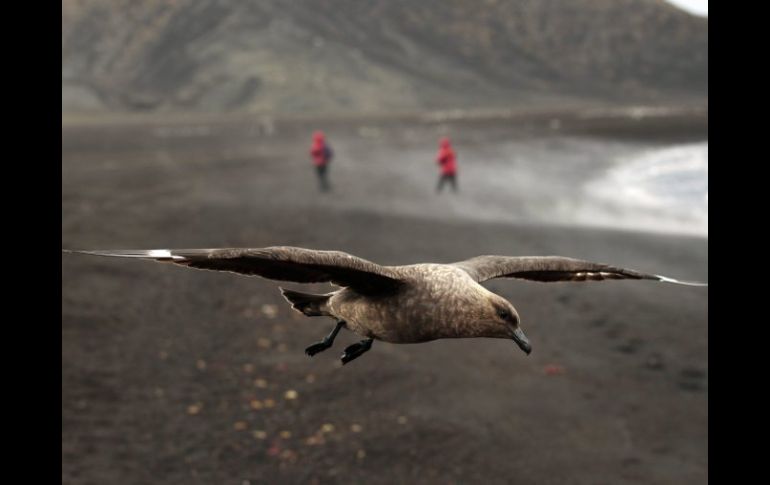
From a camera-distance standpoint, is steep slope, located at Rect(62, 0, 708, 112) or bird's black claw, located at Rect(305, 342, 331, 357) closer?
bird's black claw, located at Rect(305, 342, 331, 357)

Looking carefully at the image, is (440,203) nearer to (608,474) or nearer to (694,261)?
(694,261)

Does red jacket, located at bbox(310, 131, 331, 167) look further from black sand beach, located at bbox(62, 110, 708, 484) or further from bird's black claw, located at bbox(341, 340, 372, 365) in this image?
bird's black claw, located at bbox(341, 340, 372, 365)

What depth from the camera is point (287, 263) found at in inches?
208

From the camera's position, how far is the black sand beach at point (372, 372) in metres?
17.5

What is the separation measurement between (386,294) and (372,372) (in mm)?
15059

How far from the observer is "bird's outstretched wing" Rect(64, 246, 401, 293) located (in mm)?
4984

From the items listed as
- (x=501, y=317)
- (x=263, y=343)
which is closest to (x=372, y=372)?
(x=263, y=343)

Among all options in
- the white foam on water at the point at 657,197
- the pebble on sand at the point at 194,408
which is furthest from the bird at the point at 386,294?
the white foam on water at the point at 657,197

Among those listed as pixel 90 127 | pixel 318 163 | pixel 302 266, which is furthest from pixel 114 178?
pixel 90 127

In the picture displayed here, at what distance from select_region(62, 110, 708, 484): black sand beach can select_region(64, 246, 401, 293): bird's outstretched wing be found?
12.1 m

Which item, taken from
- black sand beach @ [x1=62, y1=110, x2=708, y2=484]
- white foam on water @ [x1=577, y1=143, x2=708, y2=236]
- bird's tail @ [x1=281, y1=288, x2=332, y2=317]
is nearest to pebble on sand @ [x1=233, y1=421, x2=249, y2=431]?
black sand beach @ [x1=62, y1=110, x2=708, y2=484]

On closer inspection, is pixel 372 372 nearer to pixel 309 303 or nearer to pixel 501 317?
pixel 309 303

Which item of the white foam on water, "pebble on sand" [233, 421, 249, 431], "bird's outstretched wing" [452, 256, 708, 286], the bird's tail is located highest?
the white foam on water
